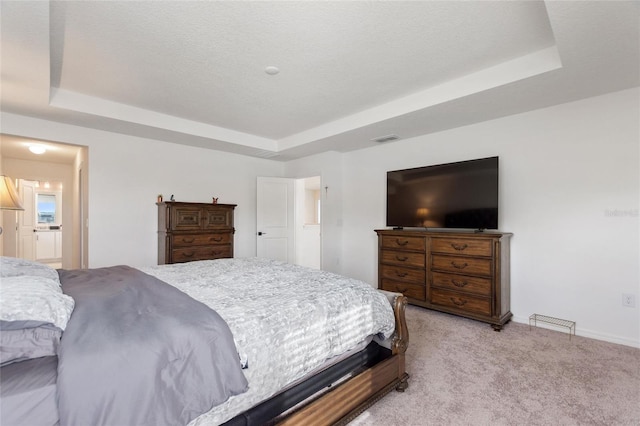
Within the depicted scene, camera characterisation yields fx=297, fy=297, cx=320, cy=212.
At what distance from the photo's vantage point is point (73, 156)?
219 inches

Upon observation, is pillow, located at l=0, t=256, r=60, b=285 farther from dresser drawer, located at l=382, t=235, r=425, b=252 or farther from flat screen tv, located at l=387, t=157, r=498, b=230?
flat screen tv, located at l=387, t=157, r=498, b=230

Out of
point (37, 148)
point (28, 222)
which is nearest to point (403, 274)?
point (37, 148)

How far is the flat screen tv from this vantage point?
346 cm

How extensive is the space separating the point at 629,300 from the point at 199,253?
4.97 m

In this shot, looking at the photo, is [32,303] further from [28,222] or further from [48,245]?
[48,245]

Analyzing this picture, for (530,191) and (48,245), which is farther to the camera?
(48,245)

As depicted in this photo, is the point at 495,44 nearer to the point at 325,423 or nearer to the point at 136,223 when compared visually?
the point at 325,423

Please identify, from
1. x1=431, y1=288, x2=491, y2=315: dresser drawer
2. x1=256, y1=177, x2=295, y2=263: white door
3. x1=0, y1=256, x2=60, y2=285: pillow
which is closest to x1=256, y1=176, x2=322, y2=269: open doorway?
x1=256, y1=177, x2=295, y2=263: white door

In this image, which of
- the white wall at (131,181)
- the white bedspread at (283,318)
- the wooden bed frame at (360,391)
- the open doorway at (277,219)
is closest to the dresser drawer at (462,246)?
the wooden bed frame at (360,391)

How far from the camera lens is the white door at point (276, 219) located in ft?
18.1

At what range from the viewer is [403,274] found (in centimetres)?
401

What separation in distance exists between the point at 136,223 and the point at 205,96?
2.21 metres

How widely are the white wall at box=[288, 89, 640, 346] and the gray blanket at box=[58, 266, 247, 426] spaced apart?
11.4 ft

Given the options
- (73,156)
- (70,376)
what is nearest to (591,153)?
(70,376)
